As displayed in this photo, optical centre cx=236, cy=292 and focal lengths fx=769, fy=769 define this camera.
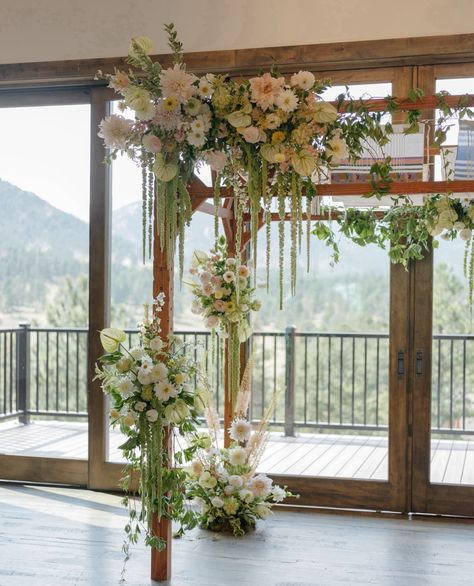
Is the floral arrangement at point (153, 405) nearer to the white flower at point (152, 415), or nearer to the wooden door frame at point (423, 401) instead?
the white flower at point (152, 415)

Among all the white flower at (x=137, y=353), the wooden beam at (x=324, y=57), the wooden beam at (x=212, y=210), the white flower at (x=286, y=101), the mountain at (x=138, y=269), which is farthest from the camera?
the mountain at (x=138, y=269)

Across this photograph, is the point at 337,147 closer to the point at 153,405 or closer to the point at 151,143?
the point at 151,143

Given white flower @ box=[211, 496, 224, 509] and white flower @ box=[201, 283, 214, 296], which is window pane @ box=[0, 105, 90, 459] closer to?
white flower @ box=[201, 283, 214, 296]

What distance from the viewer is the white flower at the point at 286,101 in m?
3.00

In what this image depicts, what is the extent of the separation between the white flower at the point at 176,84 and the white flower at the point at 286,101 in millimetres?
371

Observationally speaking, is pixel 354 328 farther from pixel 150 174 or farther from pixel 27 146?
pixel 27 146

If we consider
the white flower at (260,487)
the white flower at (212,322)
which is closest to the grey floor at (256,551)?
the white flower at (260,487)

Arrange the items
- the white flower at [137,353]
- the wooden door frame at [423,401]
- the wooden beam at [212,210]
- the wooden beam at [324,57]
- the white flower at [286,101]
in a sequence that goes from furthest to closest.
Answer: the wooden door frame at [423,401] → the wooden beam at [324,57] → the wooden beam at [212,210] → the white flower at [137,353] → the white flower at [286,101]

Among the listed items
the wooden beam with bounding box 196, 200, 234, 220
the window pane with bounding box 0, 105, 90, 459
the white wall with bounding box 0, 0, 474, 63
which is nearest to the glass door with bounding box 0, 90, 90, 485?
the window pane with bounding box 0, 105, 90, 459

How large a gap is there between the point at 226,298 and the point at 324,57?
4.99ft

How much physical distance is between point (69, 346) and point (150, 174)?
225 cm

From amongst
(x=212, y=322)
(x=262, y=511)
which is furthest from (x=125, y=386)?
(x=262, y=511)

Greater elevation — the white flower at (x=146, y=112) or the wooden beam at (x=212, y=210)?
the white flower at (x=146, y=112)

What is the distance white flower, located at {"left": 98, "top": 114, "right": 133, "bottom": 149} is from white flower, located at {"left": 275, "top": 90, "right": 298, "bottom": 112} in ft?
2.08
